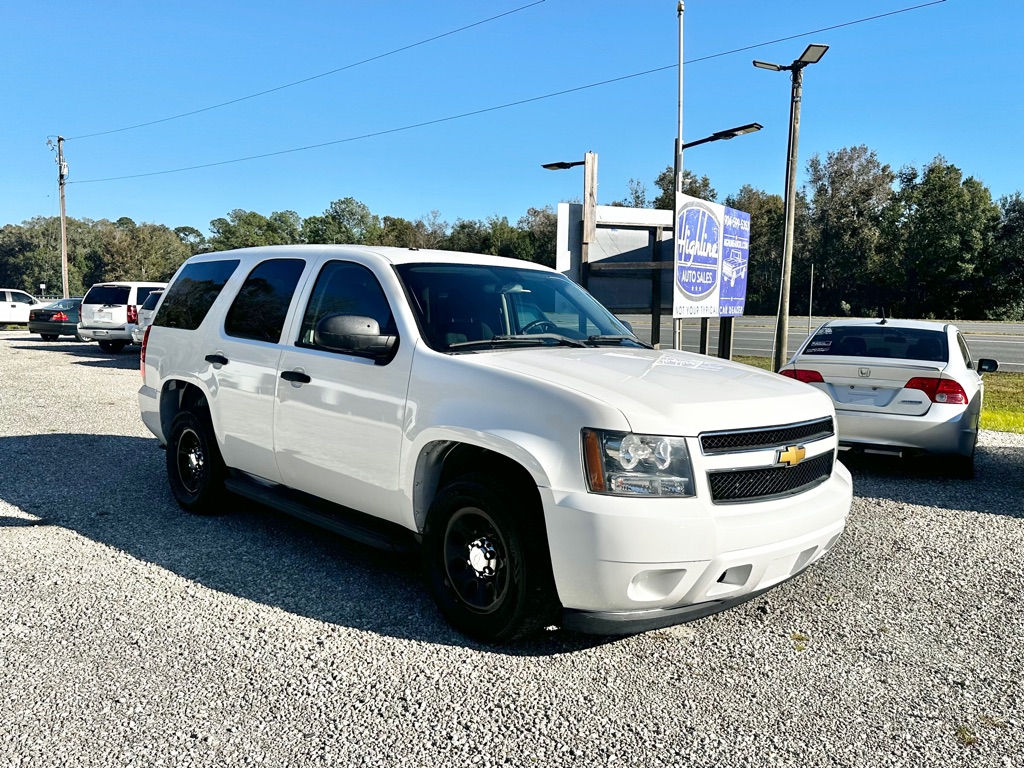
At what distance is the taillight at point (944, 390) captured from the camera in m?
7.04

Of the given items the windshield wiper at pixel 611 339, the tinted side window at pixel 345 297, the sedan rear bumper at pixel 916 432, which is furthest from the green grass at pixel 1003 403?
the tinted side window at pixel 345 297

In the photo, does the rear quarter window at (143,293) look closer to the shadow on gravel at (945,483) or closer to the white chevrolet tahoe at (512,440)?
the white chevrolet tahoe at (512,440)

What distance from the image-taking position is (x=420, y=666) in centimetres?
347

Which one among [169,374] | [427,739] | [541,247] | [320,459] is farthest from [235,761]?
[541,247]

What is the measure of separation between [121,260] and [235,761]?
359 ft

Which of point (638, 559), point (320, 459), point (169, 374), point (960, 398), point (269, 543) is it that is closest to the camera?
point (638, 559)

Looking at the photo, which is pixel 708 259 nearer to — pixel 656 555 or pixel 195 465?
pixel 195 465

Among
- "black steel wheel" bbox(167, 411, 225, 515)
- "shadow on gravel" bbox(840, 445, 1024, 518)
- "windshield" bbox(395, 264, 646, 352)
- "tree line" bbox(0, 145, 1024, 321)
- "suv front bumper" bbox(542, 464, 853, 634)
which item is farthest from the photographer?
"tree line" bbox(0, 145, 1024, 321)

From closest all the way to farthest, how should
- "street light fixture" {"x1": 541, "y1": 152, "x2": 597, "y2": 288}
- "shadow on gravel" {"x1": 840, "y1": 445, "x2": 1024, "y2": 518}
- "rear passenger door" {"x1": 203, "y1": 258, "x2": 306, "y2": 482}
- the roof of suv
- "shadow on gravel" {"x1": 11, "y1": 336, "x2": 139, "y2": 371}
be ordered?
the roof of suv < "rear passenger door" {"x1": 203, "y1": 258, "x2": 306, "y2": 482} < "shadow on gravel" {"x1": 840, "y1": 445, "x2": 1024, "y2": 518} < "street light fixture" {"x1": 541, "y1": 152, "x2": 597, "y2": 288} < "shadow on gravel" {"x1": 11, "y1": 336, "x2": 139, "y2": 371}

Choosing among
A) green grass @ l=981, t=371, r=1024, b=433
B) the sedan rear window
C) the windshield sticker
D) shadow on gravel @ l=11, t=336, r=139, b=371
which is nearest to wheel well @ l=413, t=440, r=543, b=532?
the windshield sticker

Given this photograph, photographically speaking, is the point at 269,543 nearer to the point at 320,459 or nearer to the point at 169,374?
the point at 320,459

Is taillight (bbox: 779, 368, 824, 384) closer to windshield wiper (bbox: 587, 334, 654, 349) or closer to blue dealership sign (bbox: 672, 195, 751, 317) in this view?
windshield wiper (bbox: 587, 334, 654, 349)

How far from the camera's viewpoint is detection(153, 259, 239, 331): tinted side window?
565 centimetres

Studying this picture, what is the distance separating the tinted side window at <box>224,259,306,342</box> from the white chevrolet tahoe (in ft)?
0.06
